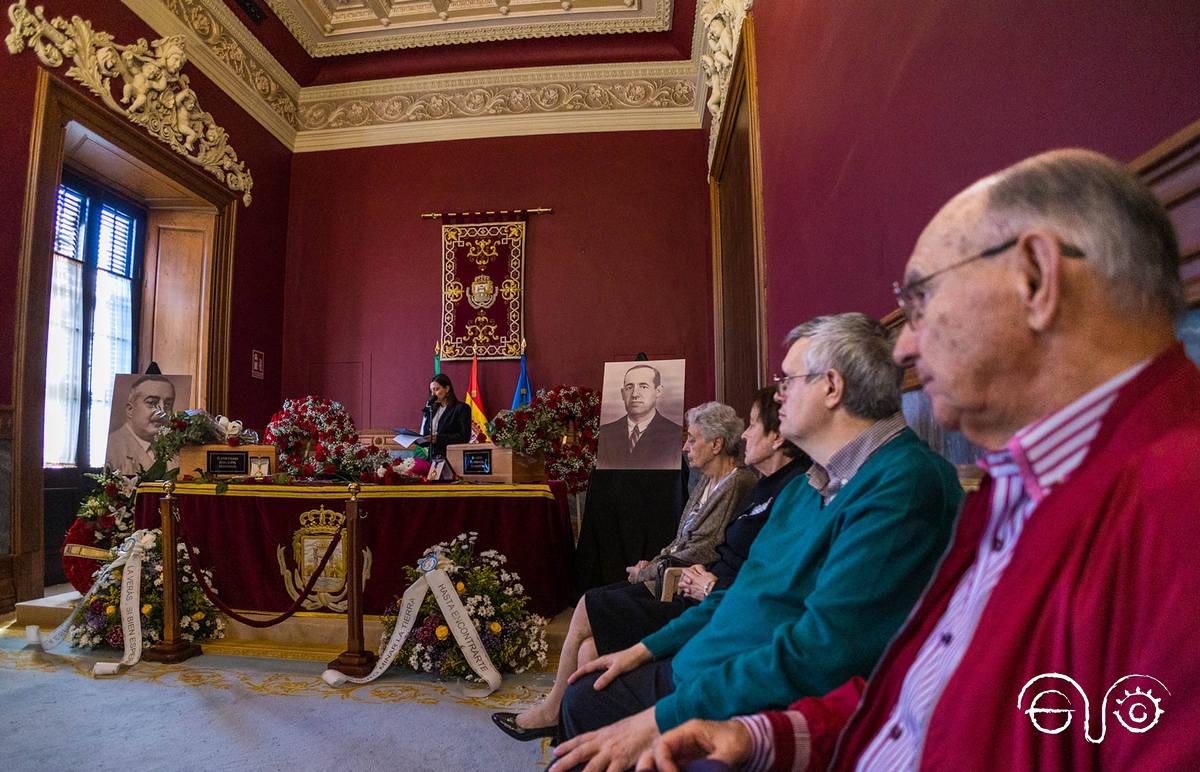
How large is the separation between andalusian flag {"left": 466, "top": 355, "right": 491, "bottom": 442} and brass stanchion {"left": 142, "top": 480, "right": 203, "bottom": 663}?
3428 millimetres

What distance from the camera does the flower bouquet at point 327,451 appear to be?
13.8ft

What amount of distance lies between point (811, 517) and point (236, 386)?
718cm

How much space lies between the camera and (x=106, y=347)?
6.88 meters

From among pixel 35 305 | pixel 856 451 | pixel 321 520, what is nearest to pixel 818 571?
pixel 856 451

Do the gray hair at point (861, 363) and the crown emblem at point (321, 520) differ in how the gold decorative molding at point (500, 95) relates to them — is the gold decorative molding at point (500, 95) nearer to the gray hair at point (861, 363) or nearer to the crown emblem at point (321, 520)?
the crown emblem at point (321, 520)

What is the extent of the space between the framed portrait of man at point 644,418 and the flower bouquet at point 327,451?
1162 mm

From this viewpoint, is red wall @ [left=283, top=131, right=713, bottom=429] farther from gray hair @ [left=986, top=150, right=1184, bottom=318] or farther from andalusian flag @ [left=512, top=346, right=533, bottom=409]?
gray hair @ [left=986, top=150, right=1184, bottom=318]

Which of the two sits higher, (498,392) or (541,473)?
(498,392)

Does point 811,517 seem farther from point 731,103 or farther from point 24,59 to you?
point 24,59

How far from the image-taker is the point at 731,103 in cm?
536

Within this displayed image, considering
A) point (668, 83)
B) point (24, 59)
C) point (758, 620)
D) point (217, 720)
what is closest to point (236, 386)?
point (24, 59)

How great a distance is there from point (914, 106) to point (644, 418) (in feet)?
8.87

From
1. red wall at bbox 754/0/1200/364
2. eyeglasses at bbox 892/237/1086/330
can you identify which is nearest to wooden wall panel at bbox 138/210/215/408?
red wall at bbox 754/0/1200/364

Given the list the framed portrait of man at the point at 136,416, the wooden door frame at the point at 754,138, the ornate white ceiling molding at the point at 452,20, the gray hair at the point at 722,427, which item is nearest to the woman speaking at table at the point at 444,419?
the framed portrait of man at the point at 136,416
